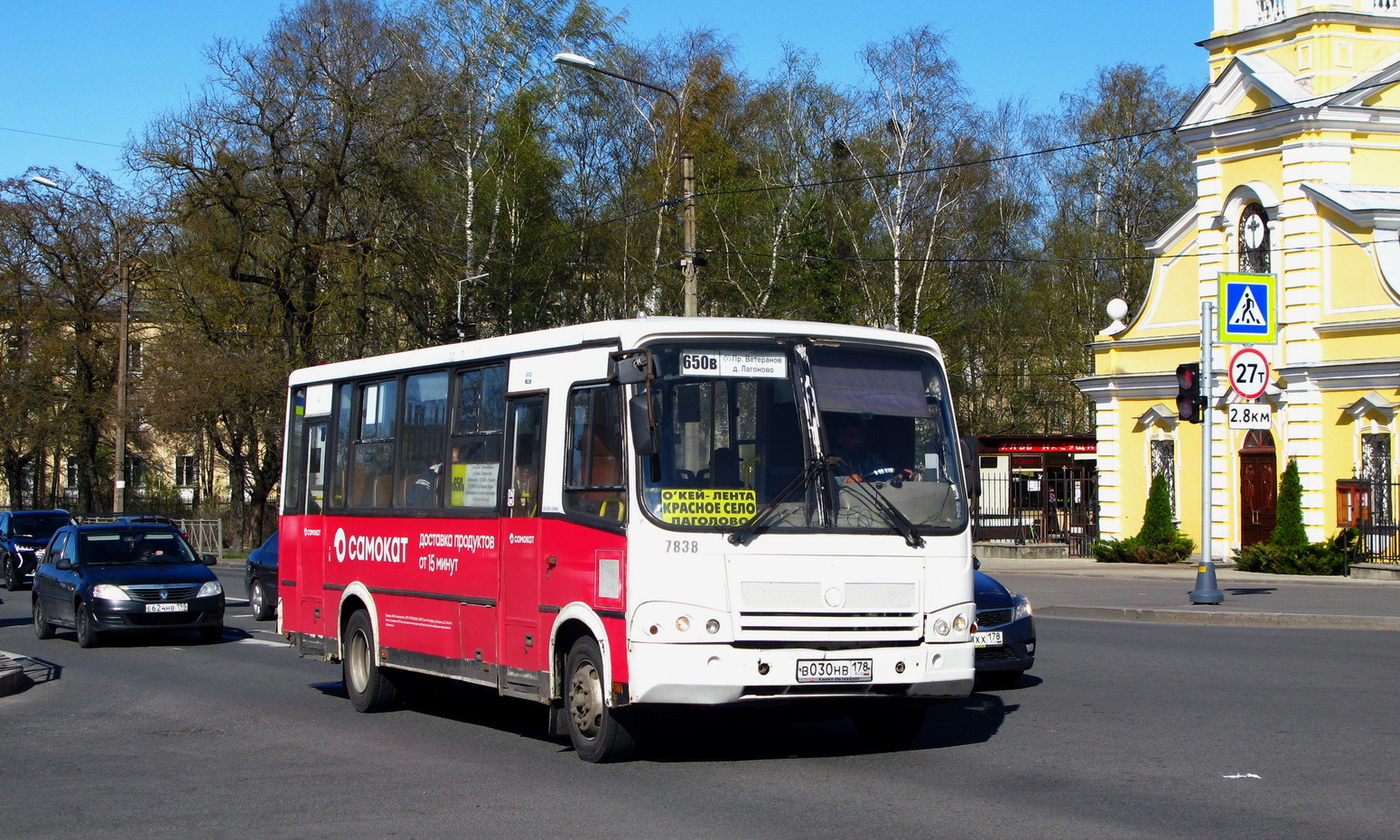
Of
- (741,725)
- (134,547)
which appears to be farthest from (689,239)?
(741,725)

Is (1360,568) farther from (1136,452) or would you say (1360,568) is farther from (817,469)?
(817,469)

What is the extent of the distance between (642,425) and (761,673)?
164cm

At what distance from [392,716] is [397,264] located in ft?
101

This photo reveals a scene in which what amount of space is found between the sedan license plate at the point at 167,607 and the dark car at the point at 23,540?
15895 mm

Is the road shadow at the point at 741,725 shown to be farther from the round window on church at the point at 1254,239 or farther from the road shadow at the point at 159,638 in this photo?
Answer: the round window on church at the point at 1254,239

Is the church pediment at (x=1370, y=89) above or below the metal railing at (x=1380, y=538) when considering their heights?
above

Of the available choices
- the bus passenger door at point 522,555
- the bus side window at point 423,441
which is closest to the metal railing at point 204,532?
the bus side window at point 423,441

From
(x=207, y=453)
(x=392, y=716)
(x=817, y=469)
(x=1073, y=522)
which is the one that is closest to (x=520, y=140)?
(x=1073, y=522)

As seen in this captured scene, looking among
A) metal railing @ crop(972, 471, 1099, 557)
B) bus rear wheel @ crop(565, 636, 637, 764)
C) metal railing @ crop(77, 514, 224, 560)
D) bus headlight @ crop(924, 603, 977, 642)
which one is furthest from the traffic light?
metal railing @ crop(77, 514, 224, 560)

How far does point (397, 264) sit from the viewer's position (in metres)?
42.2

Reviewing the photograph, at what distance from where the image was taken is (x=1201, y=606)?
23.2 m

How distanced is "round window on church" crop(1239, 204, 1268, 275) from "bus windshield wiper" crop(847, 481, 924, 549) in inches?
1120

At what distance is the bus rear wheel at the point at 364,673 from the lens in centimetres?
1274

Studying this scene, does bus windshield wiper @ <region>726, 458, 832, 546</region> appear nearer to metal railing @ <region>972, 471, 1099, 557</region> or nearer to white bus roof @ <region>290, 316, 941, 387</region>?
white bus roof @ <region>290, 316, 941, 387</region>
